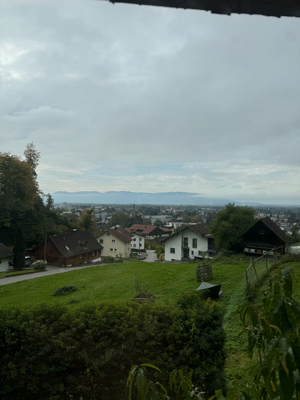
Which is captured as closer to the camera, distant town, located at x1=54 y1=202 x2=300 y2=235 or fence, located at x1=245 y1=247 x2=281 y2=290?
fence, located at x1=245 y1=247 x2=281 y2=290

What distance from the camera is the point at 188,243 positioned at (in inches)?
922

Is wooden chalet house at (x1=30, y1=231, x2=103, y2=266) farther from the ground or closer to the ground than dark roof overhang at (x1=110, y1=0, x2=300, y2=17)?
closer to the ground

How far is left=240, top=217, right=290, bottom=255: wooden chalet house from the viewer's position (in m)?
14.9

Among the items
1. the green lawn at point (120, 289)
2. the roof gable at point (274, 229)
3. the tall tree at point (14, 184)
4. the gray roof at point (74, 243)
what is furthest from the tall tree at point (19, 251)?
the roof gable at point (274, 229)

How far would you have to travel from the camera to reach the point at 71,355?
3.21 m

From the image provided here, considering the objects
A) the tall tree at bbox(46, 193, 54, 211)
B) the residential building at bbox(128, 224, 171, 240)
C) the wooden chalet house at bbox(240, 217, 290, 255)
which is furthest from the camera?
the residential building at bbox(128, 224, 171, 240)

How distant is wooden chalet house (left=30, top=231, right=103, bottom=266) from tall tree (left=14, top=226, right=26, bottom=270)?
265 cm

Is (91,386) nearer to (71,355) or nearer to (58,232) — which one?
(71,355)

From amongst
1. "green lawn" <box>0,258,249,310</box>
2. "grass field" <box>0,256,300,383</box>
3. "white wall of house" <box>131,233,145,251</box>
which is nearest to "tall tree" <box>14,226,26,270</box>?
"grass field" <box>0,256,300,383</box>

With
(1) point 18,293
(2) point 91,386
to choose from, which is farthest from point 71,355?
(1) point 18,293

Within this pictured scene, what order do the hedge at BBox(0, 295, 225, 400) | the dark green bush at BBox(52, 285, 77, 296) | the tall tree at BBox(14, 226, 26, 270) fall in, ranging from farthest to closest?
1. the tall tree at BBox(14, 226, 26, 270)
2. the dark green bush at BBox(52, 285, 77, 296)
3. the hedge at BBox(0, 295, 225, 400)

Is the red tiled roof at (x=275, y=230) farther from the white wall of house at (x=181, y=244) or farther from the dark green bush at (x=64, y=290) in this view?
the dark green bush at (x=64, y=290)

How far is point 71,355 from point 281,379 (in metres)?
3.39

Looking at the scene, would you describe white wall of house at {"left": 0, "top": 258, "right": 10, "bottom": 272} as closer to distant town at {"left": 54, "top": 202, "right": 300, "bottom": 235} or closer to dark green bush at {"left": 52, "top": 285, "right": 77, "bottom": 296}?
dark green bush at {"left": 52, "top": 285, "right": 77, "bottom": 296}
